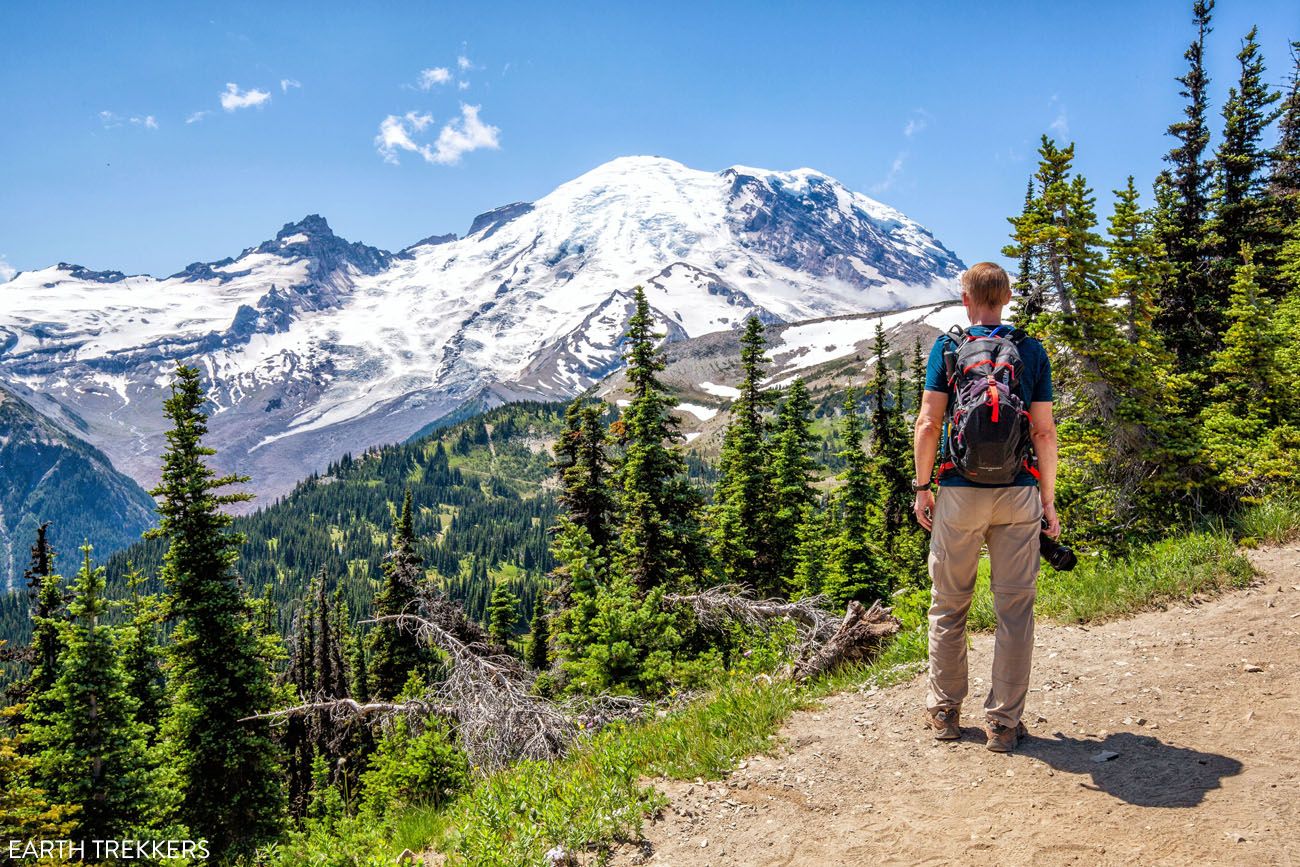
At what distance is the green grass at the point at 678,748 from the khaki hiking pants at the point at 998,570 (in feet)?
6.89

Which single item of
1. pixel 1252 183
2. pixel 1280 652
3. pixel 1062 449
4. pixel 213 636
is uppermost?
pixel 1252 183

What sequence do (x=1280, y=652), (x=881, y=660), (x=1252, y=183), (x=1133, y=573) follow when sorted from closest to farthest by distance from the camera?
(x=1280, y=652) → (x=881, y=660) → (x=1133, y=573) → (x=1252, y=183)

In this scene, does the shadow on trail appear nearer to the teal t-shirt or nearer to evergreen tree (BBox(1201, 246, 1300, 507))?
the teal t-shirt

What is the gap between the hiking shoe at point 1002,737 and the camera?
18.4ft

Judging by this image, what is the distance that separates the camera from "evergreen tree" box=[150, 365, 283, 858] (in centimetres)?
1969

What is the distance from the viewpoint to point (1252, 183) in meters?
26.4

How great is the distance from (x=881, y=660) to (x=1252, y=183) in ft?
98.0

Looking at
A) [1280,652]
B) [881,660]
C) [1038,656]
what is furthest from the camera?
[881,660]

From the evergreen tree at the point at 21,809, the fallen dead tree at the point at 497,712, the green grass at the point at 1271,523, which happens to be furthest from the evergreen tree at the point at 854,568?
the evergreen tree at the point at 21,809

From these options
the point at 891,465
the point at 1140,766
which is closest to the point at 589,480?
the point at 891,465

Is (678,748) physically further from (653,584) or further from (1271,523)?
(653,584)

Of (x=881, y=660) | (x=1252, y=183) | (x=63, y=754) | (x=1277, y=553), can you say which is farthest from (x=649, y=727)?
(x=1252, y=183)

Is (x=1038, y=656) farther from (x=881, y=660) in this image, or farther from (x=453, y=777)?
(x=453, y=777)

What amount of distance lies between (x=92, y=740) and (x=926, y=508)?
69.6 feet
